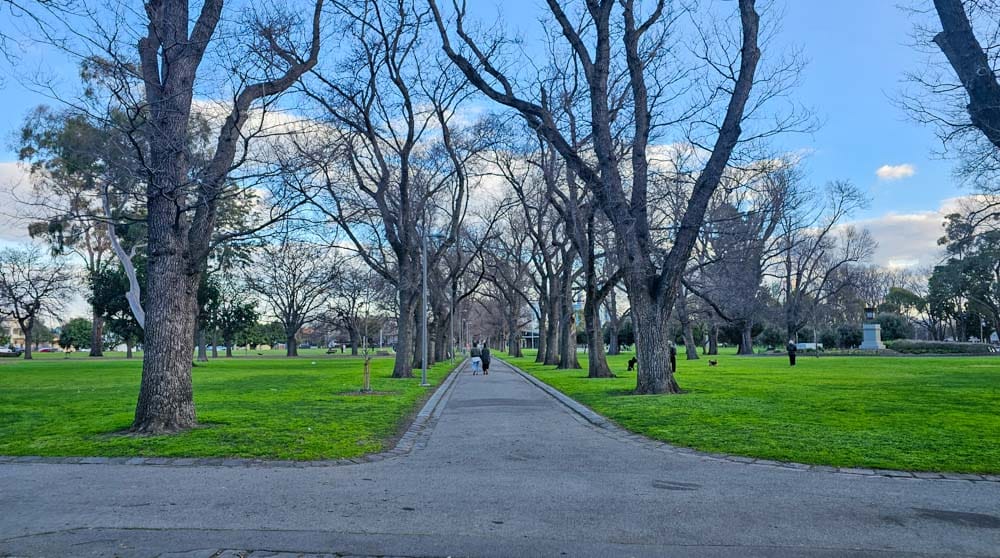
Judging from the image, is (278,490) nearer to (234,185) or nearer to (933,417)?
(234,185)

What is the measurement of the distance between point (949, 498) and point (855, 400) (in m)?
10.1

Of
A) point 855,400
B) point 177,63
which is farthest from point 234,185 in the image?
point 855,400

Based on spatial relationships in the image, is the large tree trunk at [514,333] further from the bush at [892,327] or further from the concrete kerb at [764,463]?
the concrete kerb at [764,463]

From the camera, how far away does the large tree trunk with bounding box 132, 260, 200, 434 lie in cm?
1059

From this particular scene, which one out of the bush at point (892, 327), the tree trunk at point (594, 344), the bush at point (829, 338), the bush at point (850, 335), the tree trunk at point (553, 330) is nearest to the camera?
the tree trunk at point (594, 344)

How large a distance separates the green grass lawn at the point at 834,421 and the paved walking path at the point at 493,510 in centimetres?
106

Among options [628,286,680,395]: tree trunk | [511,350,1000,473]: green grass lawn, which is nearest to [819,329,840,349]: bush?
[511,350,1000,473]: green grass lawn

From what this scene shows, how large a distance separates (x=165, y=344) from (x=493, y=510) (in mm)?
6797

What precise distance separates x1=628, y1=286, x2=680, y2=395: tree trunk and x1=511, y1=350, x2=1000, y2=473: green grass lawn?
671mm

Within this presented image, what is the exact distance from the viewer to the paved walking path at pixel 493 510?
5.12m

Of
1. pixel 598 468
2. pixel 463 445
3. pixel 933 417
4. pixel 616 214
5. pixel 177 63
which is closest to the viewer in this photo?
pixel 598 468

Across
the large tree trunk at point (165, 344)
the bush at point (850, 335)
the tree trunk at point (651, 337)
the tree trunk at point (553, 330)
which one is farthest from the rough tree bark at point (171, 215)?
the bush at point (850, 335)

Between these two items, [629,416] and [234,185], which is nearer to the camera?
[234,185]

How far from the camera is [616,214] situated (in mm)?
17438
